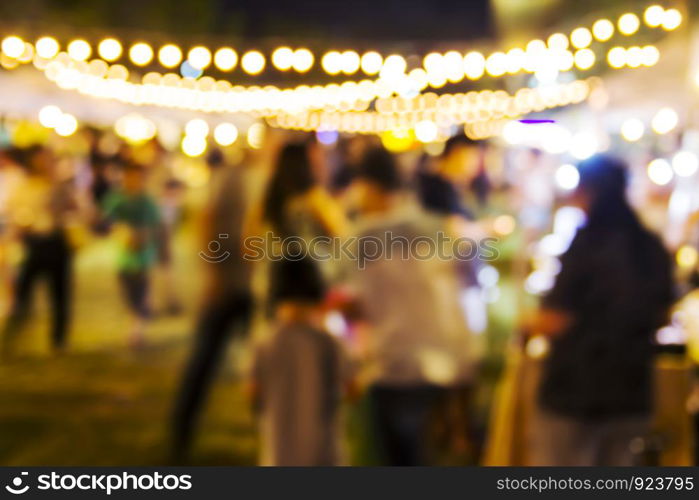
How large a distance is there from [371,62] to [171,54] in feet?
3.11

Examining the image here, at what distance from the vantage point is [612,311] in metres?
2.59

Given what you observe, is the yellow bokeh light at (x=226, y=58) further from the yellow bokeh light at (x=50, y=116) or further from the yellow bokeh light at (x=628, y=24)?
the yellow bokeh light at (x=628, y=24)

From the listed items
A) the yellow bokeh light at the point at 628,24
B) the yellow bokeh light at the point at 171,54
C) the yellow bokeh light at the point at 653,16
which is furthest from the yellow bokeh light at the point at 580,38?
the yellow bokeh light at the point at 171,54

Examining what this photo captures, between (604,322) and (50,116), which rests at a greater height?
(50,116)

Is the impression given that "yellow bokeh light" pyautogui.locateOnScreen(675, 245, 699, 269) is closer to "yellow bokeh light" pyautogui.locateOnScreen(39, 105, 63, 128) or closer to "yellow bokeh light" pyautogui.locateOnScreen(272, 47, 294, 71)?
"yellow bokeh light" pyautogui.locateOnScreen(272, 47, 294, 71)

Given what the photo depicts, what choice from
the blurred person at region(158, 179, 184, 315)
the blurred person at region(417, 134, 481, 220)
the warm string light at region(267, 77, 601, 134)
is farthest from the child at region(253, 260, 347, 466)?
the blurred person at region(158, 179, 184, 315)

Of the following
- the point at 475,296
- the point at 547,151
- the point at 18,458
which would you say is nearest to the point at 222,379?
the point at 18,458

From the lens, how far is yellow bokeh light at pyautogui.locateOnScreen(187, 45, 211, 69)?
3771 mm

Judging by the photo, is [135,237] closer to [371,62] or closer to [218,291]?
[218,291]

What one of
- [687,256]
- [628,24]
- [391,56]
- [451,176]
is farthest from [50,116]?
[687,256]

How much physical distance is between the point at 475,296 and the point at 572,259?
963 millimetres

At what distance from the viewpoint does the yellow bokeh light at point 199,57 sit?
12.4 ft

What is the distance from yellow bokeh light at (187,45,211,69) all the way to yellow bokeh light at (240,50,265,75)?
162 mm

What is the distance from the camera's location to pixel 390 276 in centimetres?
281
